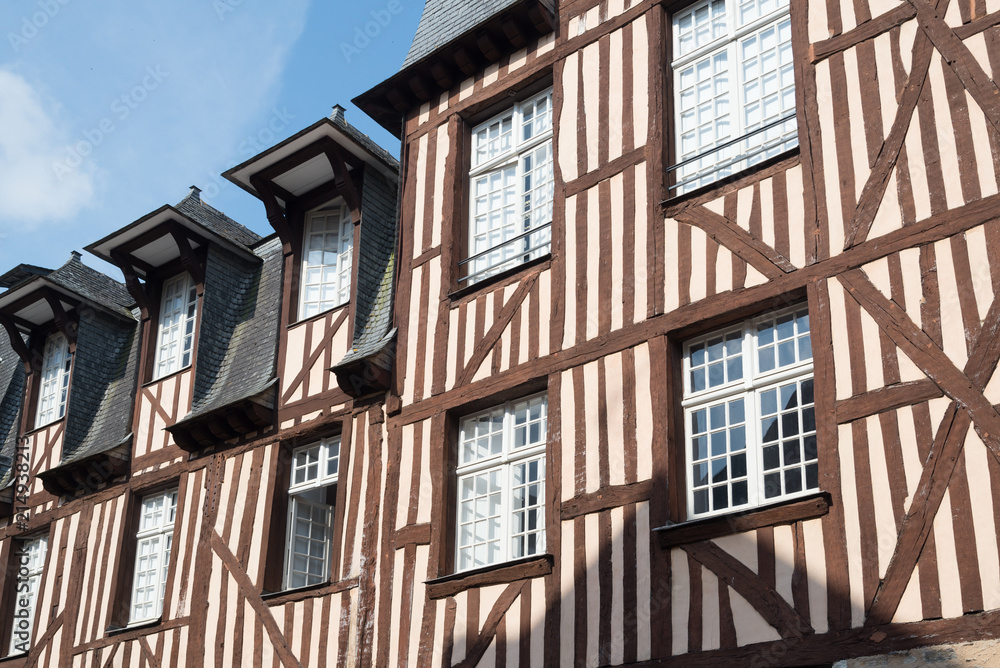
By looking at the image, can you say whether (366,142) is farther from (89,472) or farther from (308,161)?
(89,472)

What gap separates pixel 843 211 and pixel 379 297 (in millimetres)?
5037

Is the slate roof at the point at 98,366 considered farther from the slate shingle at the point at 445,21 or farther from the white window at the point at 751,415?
the white window at the point at 751,415

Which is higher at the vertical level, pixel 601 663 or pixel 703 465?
pixel 703 465

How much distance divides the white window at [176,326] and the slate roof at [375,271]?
2551 millimetres

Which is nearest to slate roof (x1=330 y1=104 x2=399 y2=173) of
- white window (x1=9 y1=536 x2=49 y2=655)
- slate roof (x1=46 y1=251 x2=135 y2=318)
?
slate roof (x1=46 y1=251 x2=135 y2=318)

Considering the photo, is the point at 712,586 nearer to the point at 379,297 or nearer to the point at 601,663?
the point at 601,663

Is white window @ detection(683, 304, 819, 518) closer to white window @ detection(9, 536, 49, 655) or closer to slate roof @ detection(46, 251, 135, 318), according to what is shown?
white window @ detection(9, 536, 49, 655)

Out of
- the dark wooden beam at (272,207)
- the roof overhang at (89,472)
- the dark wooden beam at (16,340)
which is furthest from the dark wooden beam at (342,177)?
the dark wooden beam at (16,340)

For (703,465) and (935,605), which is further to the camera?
(703,465)

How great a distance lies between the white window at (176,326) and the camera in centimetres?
1384

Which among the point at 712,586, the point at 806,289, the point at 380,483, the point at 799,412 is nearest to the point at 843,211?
the point at 806,289

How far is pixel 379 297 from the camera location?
39.3 feet

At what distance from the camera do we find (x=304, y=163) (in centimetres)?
1252

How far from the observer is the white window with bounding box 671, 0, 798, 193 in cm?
920
